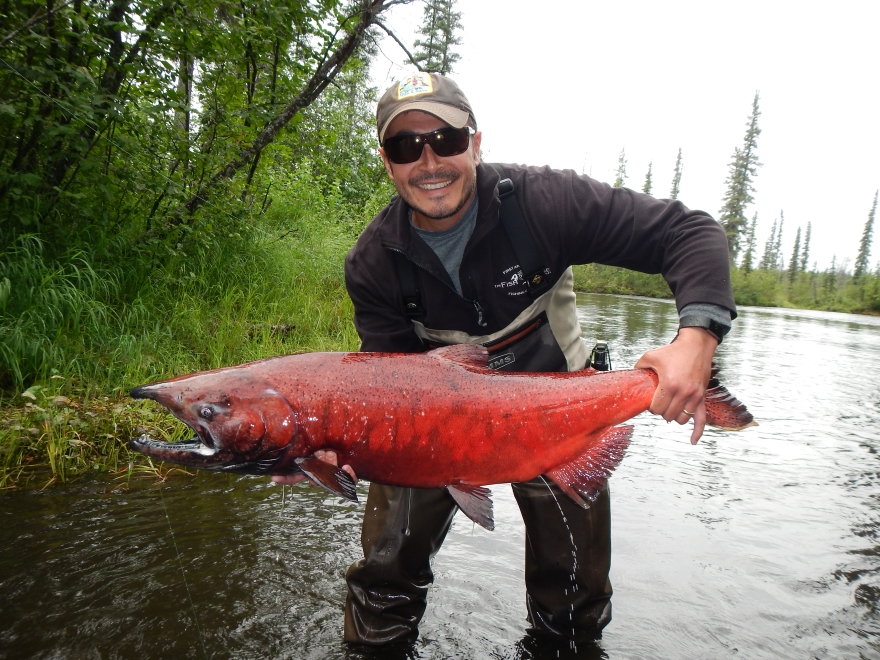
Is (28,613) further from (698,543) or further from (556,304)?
(698,543)

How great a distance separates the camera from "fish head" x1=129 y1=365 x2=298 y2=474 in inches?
74.8

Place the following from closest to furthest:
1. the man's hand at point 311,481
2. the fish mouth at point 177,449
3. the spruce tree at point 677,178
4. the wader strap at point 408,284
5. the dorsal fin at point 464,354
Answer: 1. the fish mouth at point 177,449
2. the man's hand at point 311,481
3. the dorsal fin at point 464,354
4. the wader strap at point 408,284
5. the spruce tree at point 677,178

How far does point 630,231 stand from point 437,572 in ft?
7.50

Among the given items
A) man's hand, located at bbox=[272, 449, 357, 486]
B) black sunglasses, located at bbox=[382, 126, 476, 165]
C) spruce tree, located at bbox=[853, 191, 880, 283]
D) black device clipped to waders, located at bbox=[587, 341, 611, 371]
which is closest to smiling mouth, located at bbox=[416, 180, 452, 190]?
black sunglasses, located at bbox=[382, 126, 476, 165]

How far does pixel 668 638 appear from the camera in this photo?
302 centimetres

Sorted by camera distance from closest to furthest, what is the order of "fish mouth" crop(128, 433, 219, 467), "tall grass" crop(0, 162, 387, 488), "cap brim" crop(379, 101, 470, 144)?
"fish mouth" crop(128, 433, 219, 467) → "cap brim" crop(379, 101, 470, 144) → "tall grass" crop(0, 162, 387, 488)

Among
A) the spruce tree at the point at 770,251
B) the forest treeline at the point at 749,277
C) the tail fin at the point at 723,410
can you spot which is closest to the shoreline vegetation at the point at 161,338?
the tail fin at the point at 723,410

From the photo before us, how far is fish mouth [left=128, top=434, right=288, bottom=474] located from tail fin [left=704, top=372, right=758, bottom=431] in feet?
4.98

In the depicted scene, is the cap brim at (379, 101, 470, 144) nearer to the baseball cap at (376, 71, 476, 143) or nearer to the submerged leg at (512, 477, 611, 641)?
the baseball cap at (376, 71, 476, 143)

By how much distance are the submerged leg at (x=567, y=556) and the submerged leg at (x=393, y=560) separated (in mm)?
401

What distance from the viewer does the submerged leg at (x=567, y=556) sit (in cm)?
261

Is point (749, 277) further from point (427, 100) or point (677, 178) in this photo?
point (427, 100)

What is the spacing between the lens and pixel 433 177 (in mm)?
2559

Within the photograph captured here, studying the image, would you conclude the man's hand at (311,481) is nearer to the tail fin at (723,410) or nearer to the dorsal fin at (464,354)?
the dorsal fin at (464,354)
